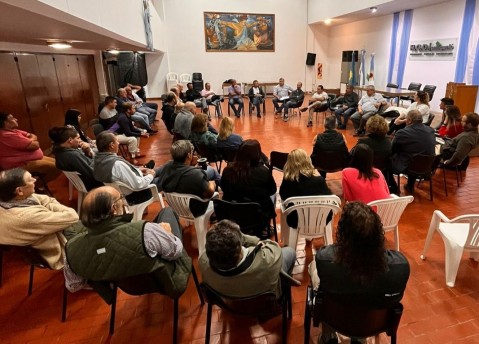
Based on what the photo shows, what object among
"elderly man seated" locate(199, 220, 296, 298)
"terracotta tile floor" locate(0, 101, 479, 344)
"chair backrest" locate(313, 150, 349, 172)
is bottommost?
"terracotta tile floor" locate(0, 101, 479, 344)

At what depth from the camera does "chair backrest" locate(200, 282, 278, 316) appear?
161cm

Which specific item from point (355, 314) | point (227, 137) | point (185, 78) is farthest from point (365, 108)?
point (185, 78)

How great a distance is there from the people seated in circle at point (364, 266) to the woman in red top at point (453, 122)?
404cm

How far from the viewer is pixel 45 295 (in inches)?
99.4

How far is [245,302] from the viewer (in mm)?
1624

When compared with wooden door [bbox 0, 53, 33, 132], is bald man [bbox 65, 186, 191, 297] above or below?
below

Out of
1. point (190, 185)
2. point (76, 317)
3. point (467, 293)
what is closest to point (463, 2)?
point (467, 293)

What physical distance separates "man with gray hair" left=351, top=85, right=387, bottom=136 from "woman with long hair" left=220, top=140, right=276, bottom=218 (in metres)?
5.10

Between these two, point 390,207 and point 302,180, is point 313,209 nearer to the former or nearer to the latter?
point 302,180

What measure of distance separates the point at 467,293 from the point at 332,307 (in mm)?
1528

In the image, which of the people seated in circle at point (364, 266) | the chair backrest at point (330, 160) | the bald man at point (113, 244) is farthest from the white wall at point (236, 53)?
the people seated in circle at point (364, 266)

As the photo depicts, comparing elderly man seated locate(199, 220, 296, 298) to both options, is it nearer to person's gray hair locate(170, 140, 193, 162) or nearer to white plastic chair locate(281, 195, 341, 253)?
white plastic chair locate(281, 195, 341, 253)

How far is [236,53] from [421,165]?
11.5 meters

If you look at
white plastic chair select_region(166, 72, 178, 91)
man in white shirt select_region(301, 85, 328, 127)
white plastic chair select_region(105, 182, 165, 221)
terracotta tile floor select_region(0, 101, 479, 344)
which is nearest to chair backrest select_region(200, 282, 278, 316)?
terracotta tile floor select_region(0, 101, 479, 344)
